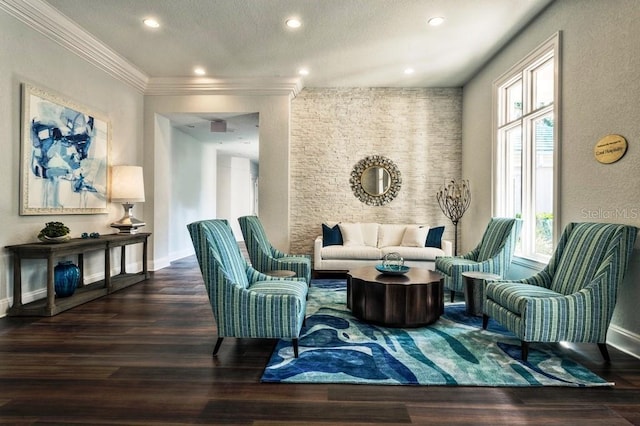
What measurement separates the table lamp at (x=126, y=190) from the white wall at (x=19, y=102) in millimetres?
231

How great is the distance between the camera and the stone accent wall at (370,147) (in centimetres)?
624

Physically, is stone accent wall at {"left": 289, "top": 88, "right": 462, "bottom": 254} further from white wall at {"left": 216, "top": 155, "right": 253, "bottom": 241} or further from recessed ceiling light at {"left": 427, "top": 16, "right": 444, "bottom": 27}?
white wall at {"left": 216, "top": 155, "right": 253, "bottom": 241}

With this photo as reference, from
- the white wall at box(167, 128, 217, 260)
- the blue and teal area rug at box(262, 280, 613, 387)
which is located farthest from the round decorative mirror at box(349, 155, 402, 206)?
the white wall at box(167, 128, 217, 260)

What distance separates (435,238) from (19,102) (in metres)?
5.42

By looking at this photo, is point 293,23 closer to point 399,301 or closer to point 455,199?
point 399,301

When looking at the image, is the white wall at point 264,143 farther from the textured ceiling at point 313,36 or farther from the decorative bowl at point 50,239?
the decorative bowl at point 50,239

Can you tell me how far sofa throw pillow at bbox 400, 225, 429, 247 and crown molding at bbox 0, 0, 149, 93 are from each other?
4921mm

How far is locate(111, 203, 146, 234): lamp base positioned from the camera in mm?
4973

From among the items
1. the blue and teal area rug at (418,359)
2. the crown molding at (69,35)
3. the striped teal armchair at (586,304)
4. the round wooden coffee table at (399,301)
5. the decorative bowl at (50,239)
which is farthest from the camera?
the decorative bowl at (50,239)

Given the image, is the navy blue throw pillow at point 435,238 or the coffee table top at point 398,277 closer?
the coffee table top at point 398,277

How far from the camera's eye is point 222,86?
5.88 m

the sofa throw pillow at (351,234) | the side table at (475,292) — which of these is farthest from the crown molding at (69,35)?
the side table at (475,292)

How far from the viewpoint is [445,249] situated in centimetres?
536

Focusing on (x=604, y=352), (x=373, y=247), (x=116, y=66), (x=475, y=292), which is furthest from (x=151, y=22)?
(x=604, y=352)
